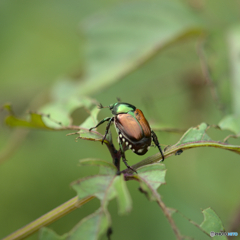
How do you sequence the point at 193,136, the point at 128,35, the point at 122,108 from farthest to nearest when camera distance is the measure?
the point at 128,35, the point at 122,108, the point at 193,136

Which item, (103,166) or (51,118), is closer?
(103,166)

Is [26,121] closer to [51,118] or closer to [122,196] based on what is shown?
[51,118]

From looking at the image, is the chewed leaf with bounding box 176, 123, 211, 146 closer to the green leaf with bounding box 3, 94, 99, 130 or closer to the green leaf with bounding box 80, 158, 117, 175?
the green leaf with bounding box 80, 158, 117, 175

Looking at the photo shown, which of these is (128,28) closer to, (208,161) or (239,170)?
(208,161)

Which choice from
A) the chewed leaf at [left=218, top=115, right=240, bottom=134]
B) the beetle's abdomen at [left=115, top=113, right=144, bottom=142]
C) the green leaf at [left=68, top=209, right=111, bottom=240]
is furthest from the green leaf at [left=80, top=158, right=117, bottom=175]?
the chewed leaf at [left=218, top=115, right=240, bottom=134]

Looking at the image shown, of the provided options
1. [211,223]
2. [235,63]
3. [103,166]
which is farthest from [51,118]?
[235,63]

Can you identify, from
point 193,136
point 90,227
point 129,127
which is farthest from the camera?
point 129,127

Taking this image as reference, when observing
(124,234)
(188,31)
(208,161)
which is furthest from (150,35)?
(124,234)
